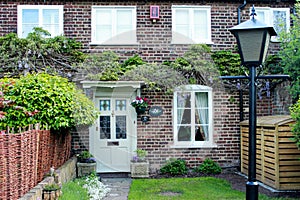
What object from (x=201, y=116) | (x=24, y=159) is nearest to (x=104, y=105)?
(x=201, y=116)

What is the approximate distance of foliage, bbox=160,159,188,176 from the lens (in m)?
11.9

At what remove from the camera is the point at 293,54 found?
1126cm

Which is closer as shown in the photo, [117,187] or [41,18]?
[117,187]

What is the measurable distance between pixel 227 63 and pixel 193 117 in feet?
6.53

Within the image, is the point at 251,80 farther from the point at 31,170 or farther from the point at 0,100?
the point at 0,100

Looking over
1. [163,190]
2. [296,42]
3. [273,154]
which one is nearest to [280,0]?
[296,42]

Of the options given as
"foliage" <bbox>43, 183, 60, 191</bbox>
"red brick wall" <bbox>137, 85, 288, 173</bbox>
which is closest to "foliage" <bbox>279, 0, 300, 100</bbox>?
"red brick wall" <bbox>137, 85, 288, 173</bbox>

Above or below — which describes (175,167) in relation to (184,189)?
above

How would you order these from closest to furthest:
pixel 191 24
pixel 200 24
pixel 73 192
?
pixel 73 192, pixel 191 24, pixel 200 24

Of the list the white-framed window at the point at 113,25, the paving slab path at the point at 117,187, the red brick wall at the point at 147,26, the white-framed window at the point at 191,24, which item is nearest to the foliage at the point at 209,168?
the paving slab path at the point at 117,187

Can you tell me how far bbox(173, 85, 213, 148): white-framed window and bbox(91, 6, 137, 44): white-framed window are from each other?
235 centimetres

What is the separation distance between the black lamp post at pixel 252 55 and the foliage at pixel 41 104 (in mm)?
4849

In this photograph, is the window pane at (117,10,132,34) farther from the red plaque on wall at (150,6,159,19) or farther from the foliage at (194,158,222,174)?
the foliage at (194,158,222,174)

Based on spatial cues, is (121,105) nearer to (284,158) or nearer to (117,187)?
(117,187)
